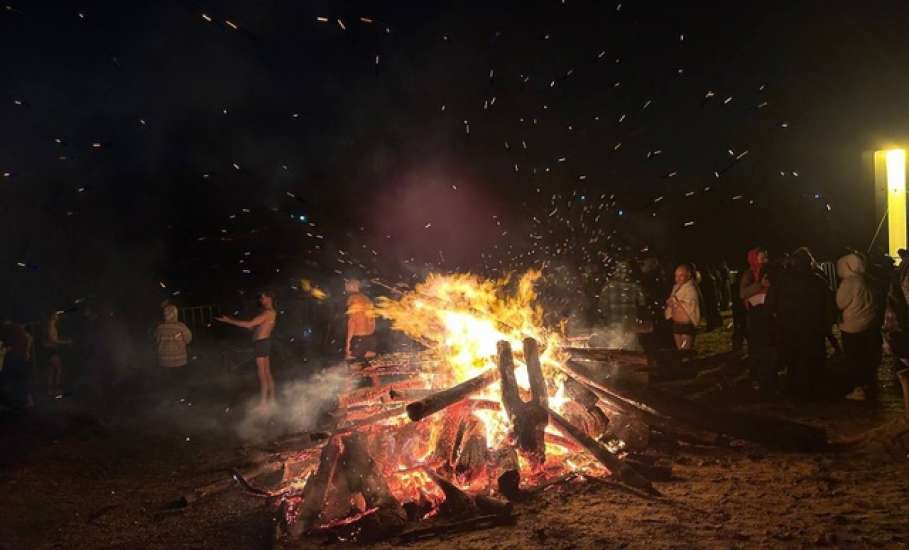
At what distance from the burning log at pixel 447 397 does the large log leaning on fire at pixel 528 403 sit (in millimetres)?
170

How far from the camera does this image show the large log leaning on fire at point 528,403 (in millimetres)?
5277

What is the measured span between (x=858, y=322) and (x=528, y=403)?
4.85m

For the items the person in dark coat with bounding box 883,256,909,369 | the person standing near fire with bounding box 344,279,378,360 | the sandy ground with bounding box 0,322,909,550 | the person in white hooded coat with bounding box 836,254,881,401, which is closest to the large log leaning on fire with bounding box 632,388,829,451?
the sandy ground with bounding box 0,322,909,550

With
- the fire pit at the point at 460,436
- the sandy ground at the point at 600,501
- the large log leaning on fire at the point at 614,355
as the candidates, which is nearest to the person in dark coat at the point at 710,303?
the sandy ground at the point at 600,501

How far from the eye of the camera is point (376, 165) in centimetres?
2638

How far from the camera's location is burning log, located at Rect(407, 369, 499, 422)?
507 centimetres

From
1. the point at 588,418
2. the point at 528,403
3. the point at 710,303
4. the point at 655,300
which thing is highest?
the point at 655,300

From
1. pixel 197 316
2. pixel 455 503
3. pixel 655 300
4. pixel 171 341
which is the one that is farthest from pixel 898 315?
pixel 197 316

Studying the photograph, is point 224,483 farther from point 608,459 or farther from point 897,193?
point 897,193

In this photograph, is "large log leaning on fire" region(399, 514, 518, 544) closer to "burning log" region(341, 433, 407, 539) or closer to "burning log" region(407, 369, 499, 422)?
"burning log" region(341, 433, 407, 539)

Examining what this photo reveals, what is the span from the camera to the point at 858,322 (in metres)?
7.35

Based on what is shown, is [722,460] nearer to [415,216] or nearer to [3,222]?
[3,222]

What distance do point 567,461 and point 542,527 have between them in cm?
136

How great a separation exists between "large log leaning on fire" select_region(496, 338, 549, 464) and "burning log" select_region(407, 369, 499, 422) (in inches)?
6.7
